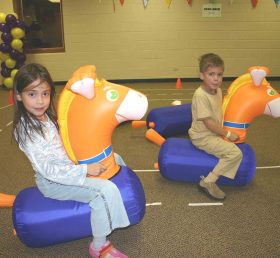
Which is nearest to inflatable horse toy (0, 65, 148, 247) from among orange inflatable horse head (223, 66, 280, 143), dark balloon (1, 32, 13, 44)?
orange inflatable horse head (223, 66, 280, 143)

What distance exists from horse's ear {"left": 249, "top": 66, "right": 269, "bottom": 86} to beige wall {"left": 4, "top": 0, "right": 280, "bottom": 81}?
535 centimetres

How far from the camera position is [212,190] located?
247cm

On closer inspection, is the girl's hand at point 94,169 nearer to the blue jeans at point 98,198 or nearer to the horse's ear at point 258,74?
the blue jeans at point 98,198

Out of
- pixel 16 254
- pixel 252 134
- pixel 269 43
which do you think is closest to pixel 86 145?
pixel 16 254

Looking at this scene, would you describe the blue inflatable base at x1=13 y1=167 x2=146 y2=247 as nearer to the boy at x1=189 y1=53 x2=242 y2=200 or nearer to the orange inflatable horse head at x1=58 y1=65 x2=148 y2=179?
the orange inflatable horse head at x1=58 y1=65 x2=148 y2=179

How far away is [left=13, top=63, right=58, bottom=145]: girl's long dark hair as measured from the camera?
65.1 inches

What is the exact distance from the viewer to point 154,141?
11.7ft

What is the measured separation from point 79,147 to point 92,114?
222mm

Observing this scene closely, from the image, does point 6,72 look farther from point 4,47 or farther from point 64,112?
point 64,112

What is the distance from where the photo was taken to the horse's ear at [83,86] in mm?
1691

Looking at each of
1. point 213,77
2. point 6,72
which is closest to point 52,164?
point 213,77

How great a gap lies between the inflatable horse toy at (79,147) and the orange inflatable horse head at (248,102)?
1.08 meters

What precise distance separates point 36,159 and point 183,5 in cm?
662

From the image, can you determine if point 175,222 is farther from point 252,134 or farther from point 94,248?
point 252,134
